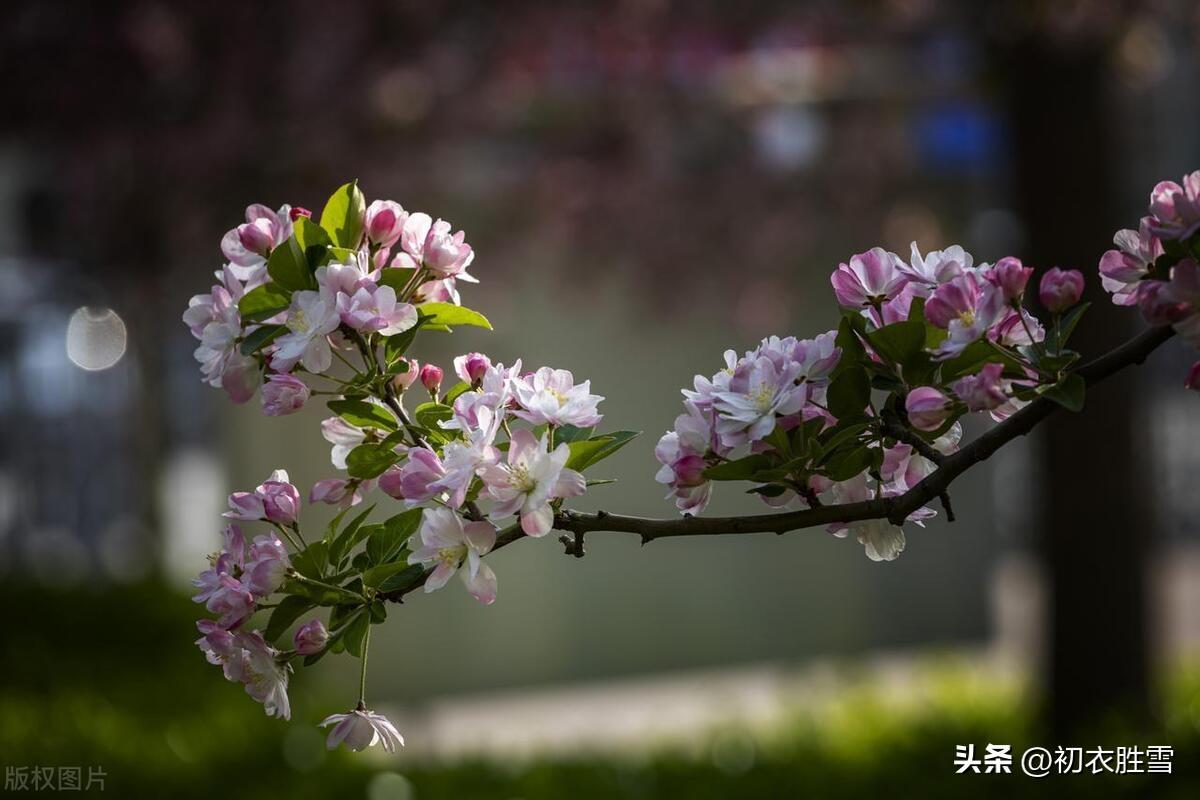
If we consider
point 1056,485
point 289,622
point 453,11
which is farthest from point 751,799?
point 453,11

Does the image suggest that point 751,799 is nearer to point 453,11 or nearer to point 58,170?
point 453,11

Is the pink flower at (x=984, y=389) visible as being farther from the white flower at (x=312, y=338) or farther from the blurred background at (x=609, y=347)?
the blurred background at (x=609, y=347)

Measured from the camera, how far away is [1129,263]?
773 mm

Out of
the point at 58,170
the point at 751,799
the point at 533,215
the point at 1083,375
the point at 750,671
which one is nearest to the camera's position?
the point at 1083,375

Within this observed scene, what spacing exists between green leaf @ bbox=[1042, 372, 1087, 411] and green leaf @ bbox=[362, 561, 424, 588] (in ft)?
1.22

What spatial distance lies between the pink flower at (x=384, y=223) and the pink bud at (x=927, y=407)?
1.11 feet

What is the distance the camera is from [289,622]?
836mm

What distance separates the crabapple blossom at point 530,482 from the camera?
76cm

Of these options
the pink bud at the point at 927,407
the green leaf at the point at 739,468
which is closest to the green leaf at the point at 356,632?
the green leaf at the point at 739,468

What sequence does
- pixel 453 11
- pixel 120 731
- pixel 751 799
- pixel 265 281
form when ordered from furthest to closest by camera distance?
pixel 453 11, pixel 120 731, pixel 751 799, pixel 265 281

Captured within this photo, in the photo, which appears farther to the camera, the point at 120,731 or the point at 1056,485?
the point at 1056,485

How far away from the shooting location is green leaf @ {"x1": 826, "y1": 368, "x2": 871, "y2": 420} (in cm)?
81

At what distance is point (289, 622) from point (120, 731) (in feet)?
8.68

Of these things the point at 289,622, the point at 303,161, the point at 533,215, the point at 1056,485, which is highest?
the point at 533,215
